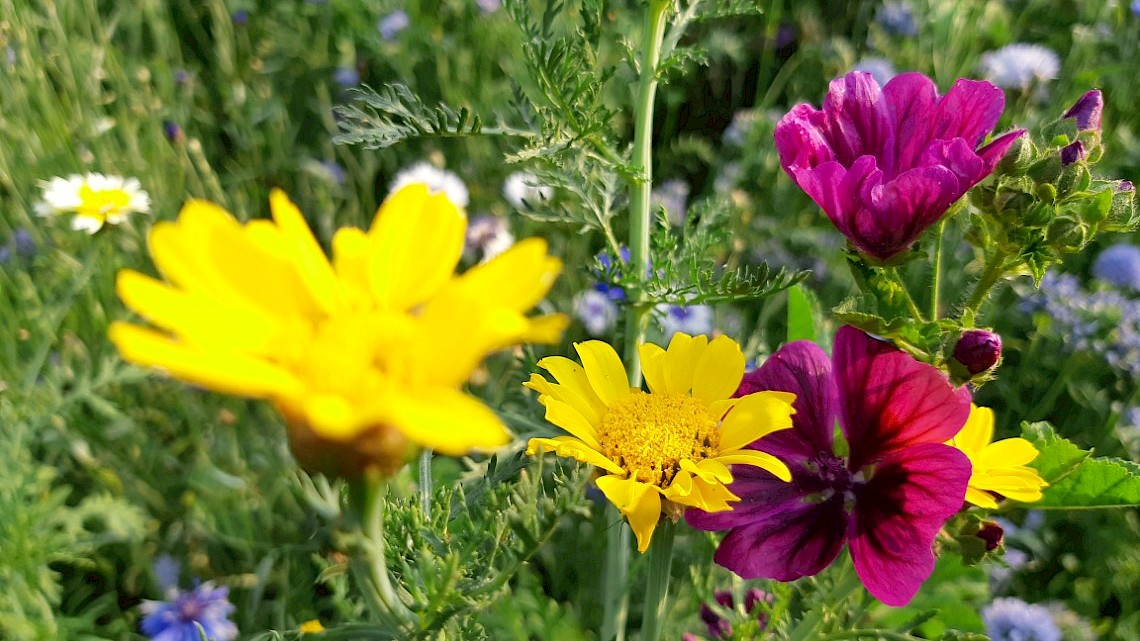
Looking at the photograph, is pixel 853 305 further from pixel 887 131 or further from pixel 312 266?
pixel 312 266

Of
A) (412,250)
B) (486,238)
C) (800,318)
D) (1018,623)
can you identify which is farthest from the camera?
(486,238)

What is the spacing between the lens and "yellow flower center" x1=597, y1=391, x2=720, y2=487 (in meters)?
0.62

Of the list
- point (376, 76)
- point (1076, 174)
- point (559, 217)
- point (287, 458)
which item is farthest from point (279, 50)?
point (1076, 174)

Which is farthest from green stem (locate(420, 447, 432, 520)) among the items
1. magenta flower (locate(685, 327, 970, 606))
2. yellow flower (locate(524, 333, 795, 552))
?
magenta flower (locate(685, 327, 970, 606))

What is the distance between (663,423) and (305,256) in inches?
12.1

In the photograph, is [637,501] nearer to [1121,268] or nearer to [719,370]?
[719,370]

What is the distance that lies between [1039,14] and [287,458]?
233 cm

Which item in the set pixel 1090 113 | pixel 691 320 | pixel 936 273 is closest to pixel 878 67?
pixel 691 320

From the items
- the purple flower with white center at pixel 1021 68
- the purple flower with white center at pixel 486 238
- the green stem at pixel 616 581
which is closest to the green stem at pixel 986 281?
the green stem at pixel 616 581

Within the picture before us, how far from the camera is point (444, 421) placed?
0.36 meters

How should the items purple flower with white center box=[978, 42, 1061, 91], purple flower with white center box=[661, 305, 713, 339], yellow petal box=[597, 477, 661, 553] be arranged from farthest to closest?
1. purple flower with white center box=[978, 42, 1061, 91]
2. purple flower with white center box=[661, 305, 713, 339]
3. yellow petal box=[597, 477, 661, 553]

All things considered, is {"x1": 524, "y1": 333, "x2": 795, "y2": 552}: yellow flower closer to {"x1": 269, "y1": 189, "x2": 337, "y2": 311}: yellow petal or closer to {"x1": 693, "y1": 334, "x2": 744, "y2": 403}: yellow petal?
{"x1": 693, "y1": 334, "x2": 744, "y2": 403}: yellow petal

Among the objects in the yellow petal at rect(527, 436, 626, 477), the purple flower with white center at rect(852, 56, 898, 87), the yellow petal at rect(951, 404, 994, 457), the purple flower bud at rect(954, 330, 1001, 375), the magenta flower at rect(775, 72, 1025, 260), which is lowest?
the purple flower with white center at rect(852, 56, 898, 87)

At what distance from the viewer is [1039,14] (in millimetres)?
2406
